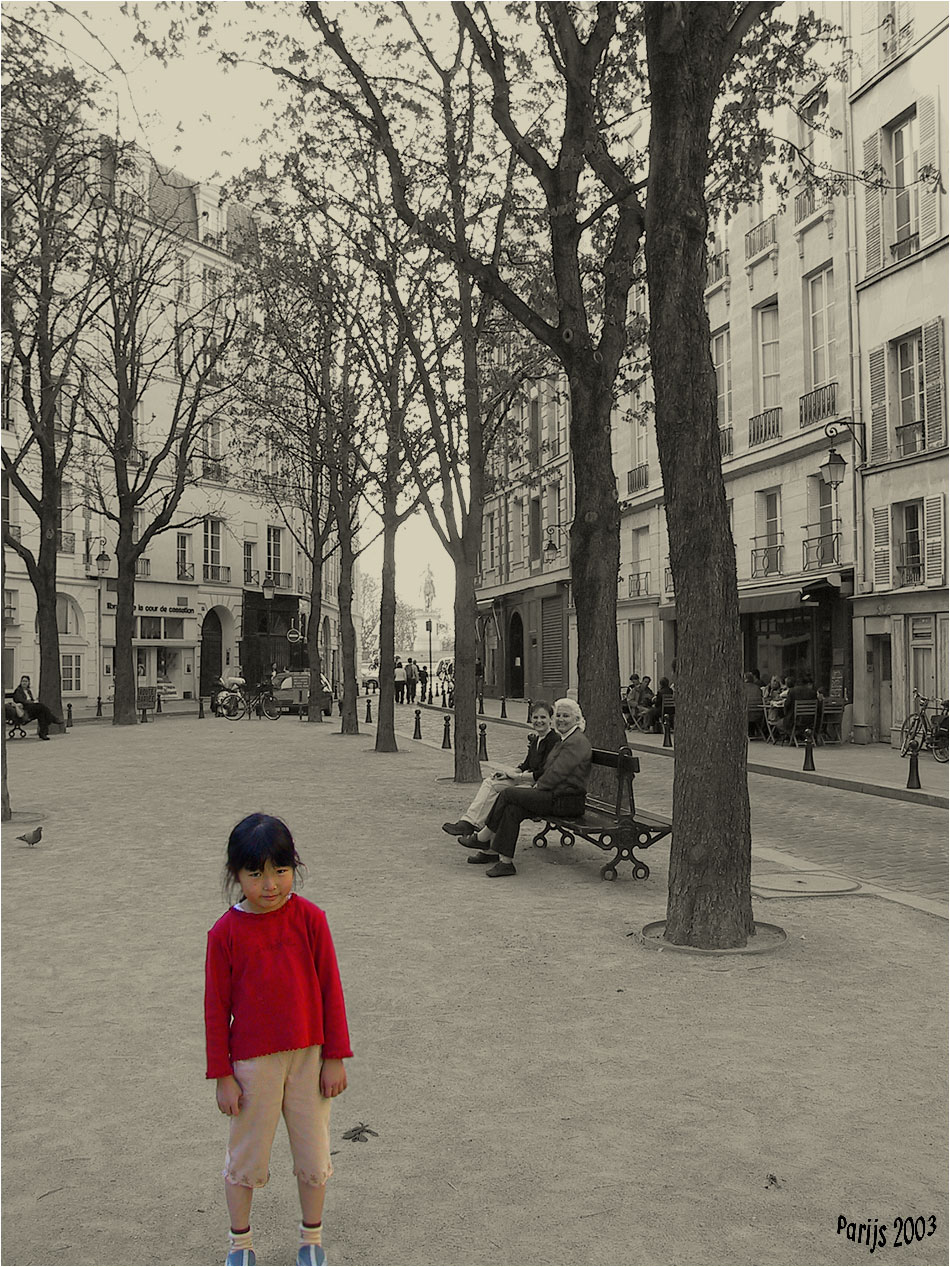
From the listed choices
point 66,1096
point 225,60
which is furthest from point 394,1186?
point 225,60

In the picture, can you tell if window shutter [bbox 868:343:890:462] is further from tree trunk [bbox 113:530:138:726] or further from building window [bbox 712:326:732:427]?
tree trunk [bbox 113:530:138:726]

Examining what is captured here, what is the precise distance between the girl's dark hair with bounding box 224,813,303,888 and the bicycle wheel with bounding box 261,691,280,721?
31.1m

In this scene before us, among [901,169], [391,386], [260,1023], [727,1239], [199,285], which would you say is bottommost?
[727,1239]

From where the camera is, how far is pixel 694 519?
6.74 m

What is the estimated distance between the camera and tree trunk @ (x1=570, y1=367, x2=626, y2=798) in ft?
37.1

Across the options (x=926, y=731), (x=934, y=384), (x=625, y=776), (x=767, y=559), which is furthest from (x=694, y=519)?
(x=767, y=559)

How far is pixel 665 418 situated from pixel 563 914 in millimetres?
3121

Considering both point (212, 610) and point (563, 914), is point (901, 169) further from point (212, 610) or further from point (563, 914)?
point (212, 610)

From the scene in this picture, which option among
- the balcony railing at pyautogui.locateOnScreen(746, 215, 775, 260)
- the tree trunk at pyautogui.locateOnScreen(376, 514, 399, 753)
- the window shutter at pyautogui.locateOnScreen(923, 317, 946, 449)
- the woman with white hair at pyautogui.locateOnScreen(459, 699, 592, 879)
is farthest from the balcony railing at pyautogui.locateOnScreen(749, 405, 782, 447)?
the woman with white hair at pyautogui.locateOnScreen(459, 699, 592, 879)

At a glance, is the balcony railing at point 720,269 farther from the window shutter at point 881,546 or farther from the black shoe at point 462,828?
the black shoe at point 462,828

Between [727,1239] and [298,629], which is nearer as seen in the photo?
[727,1239]

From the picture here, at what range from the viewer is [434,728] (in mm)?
29750

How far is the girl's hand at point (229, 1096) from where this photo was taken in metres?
3.03

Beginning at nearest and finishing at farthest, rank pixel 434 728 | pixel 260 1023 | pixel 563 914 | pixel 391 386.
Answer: pixel 260 1023 → pixel 563 914 → pixel 391 386 → pixel 434 728
